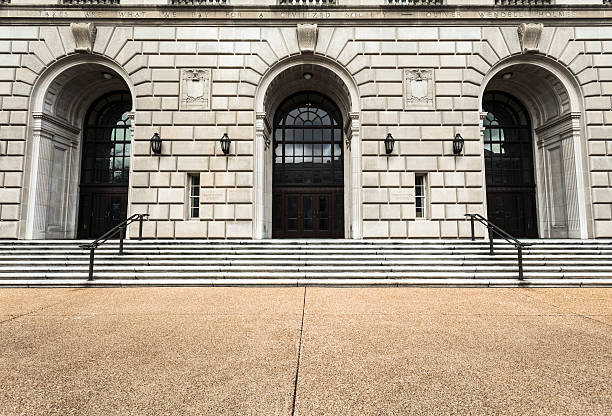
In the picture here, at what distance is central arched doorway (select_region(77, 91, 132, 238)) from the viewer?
50.9ft

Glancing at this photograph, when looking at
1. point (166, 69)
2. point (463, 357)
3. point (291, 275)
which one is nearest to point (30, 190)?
point (166, 69)

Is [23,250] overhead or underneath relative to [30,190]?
underneath

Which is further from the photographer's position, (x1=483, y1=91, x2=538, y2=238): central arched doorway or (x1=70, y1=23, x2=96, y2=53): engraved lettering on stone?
(x1=483, y1=91, x2=538, y2=238): central arched doorway

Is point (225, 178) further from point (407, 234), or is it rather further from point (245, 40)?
point (407, 234)

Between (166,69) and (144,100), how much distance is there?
160 cm

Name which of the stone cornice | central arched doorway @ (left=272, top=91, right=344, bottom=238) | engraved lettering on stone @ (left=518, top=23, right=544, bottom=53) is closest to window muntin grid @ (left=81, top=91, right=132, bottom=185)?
the stone cornice

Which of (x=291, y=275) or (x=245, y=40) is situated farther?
(x=245, y=40)

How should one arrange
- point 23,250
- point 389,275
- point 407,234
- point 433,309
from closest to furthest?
point 433,309 < point 389,275 < point 23,250 < point 407,234

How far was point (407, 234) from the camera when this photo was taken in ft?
42.0

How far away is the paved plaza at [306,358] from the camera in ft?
8.38

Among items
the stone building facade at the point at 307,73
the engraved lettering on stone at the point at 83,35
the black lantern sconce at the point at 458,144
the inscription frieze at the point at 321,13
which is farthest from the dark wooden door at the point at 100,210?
the black lantern sconce at the point at 458,144

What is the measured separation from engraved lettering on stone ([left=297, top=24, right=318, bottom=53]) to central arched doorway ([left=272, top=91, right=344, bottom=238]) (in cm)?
253

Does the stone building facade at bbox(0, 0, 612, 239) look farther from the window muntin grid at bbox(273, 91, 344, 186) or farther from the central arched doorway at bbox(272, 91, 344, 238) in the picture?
the window muntin grid at bbox(273, 91, 344, 186)

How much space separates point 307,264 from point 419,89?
9013 mm
